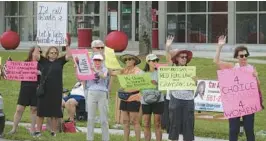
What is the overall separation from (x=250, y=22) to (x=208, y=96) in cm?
1811

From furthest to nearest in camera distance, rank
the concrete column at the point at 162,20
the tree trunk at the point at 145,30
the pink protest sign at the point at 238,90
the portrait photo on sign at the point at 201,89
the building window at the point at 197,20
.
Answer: the concrete column at the point at 162,20 → the building window at the point at 197,20 → the tree trunk at the point at 145,30 → the portrait photo on sign at the point at 201,89 → the pink protest sign at the point at 238,90

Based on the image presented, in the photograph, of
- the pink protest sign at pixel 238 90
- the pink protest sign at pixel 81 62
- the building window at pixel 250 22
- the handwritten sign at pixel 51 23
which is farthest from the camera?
the building window at pixel 250 22

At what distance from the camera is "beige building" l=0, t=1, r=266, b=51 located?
1191 inches

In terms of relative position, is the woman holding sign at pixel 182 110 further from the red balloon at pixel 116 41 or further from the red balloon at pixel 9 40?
the red balloon at pixel 9 40

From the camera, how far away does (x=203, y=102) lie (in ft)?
42.8

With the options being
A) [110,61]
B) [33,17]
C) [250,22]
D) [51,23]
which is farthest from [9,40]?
[110,61]

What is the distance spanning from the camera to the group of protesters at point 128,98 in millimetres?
9258

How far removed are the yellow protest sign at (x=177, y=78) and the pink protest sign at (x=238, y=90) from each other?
1.55ft

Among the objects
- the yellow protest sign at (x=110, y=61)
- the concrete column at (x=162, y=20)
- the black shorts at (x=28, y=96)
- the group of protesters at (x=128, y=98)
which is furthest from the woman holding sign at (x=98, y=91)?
the concrete column at (x=162, y=20)

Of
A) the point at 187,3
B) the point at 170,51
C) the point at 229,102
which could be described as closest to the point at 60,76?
the point at 170,51

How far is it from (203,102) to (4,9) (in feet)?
92.3

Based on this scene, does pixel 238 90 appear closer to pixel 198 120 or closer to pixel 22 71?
pixel 198 120

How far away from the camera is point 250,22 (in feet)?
99.5

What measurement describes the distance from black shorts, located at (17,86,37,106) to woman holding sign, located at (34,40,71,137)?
25 cm
